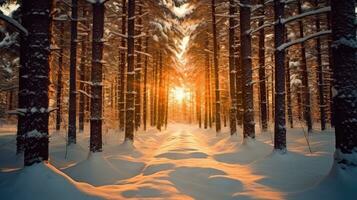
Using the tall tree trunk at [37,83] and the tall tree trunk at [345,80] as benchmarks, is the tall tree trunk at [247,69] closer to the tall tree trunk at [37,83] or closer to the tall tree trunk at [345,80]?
the tall tree trunk at [345,80]

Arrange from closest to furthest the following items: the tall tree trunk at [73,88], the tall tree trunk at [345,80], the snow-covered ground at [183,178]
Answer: the snow-covered ground at [183,178], the tall tree trunk at [345,80], the tall tree trunk at [73,88]

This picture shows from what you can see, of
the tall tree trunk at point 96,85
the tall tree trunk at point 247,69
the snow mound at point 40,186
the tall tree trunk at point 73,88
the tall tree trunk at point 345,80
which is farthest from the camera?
the tall tree trunk at point 73,88

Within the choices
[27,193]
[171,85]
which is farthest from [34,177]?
[171,85]

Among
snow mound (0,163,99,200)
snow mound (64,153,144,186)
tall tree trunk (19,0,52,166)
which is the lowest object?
snow mound (64,153,144,186)

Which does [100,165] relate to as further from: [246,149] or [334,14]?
[334,14]

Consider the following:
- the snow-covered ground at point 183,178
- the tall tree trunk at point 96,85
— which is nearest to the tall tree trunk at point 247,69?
the snow-covered ground at point 183,178

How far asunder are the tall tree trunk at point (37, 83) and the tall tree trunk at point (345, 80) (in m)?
5.44

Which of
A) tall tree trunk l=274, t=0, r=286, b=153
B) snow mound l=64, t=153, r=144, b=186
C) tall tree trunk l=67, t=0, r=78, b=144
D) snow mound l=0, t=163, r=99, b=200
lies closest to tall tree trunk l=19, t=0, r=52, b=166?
snow mound l=0, t=163, r=99, b=200

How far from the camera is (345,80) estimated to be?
531cm

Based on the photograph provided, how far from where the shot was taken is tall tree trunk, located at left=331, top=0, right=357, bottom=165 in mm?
5195

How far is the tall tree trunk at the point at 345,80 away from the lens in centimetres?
520

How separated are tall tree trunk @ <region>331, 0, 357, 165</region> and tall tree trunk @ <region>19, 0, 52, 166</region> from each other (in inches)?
214

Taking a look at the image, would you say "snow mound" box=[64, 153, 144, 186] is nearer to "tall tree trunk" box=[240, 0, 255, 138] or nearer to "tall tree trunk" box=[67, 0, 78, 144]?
"tall tree trunk" box=[67, 0, 78, 144]

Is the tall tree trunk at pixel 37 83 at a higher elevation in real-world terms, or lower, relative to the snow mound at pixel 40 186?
higher
